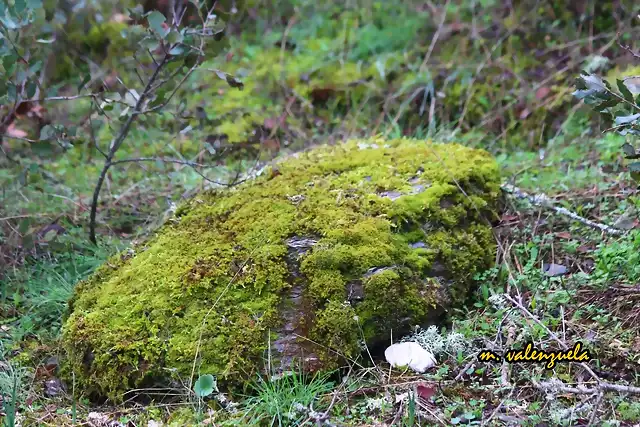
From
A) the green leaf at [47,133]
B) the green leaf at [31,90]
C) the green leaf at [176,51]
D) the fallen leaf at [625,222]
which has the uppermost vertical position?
the green leaf at [176,51]

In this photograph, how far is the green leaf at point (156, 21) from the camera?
2.89 m

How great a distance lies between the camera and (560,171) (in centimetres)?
386

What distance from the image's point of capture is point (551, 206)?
312 cm

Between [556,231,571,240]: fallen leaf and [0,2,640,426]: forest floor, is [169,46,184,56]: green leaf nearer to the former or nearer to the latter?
[0,2,640,426]: forest floor

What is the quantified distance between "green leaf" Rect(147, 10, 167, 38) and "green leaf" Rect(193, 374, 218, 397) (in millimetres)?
1666

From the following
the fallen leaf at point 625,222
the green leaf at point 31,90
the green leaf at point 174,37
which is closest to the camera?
the fallen leaf at point 625,222

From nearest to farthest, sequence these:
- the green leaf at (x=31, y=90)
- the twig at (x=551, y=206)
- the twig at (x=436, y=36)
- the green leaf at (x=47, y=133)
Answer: the twig at (x=551, y=206) → the green leaf at (x=47, y=133) → the green leaf at (x=31, y=90) → the twig at (x=436, y=36)

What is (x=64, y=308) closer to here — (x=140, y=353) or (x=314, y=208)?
(x=140, y=353)

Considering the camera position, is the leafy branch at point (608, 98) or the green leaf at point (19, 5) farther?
the green leaf at point (19, 5)

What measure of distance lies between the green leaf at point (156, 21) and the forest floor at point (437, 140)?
583mm

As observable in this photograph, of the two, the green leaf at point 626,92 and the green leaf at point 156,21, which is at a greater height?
the green leaf at point 156,21

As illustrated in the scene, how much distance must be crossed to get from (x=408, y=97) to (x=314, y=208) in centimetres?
280

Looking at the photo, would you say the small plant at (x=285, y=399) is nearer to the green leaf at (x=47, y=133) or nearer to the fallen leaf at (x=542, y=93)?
the green leaf at (x=47, y=133)

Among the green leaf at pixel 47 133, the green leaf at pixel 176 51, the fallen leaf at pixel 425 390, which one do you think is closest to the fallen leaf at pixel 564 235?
the fallen leaf at pixel 425 390
